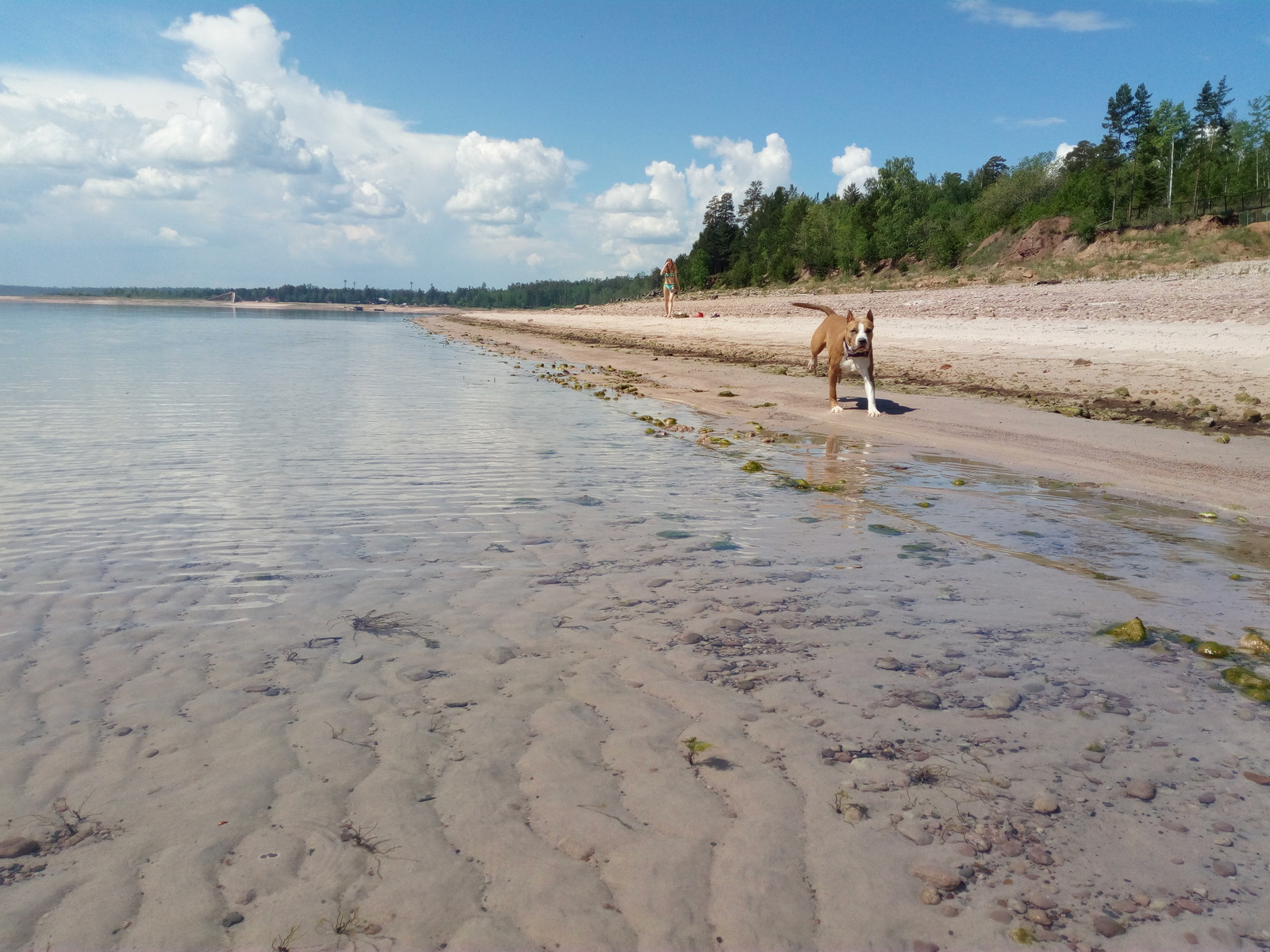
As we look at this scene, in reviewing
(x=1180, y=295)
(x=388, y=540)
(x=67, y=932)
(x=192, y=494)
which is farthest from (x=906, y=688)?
(x=1180, y=295)

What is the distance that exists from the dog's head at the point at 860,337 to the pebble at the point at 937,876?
1000 cm

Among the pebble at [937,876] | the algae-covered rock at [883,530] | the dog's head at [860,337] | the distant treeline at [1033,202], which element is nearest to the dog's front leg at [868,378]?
the dog's head at [860,337]

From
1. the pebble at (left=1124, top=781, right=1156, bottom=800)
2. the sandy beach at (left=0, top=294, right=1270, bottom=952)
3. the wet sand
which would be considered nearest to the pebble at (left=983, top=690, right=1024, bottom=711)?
the sandy beach at (left=0, top=294, right=1270, bottom=952)

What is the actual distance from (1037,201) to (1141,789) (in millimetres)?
89714

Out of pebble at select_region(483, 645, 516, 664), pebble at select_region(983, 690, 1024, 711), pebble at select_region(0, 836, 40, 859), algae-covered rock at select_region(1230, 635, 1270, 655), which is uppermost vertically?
pebble at select_region(483, 645, 516, 664)

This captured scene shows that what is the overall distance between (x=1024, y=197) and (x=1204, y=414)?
8355cm

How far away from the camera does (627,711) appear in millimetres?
3141

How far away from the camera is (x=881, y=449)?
955 cm

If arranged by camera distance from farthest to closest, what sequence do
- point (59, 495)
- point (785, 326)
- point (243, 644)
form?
point (785, 326) → point (59, 495) → point (243, 644)

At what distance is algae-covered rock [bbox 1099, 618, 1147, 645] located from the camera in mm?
3852

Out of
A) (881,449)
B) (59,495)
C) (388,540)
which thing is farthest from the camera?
(881,449)

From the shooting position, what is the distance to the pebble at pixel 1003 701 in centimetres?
318

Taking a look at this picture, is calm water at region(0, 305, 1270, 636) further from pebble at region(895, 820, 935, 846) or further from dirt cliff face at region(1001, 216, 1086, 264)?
dirt cliff face at region(1001, 216, 1086, 264)

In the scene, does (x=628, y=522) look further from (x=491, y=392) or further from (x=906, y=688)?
(x=491, y=392)
